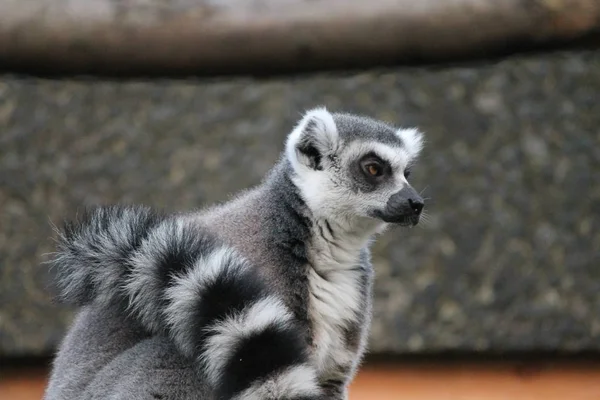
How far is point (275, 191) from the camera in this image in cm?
360

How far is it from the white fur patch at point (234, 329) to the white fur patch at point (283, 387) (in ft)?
0.44

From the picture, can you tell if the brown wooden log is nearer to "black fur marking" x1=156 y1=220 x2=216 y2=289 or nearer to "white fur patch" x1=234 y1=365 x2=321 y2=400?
"black fur marking" x1=156 y1=220 x2=216 y2=289

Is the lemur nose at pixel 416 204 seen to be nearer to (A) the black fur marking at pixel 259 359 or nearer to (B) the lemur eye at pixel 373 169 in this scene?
(B) the lemur eye at pixel 373 169

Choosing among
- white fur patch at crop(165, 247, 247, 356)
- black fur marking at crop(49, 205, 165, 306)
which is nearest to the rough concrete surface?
black fur marking at crop(49, 205, 165, 306)

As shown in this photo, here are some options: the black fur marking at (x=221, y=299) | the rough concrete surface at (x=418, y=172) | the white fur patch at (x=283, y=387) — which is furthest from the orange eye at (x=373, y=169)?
the rough concrete surface at (x=418, y=172)

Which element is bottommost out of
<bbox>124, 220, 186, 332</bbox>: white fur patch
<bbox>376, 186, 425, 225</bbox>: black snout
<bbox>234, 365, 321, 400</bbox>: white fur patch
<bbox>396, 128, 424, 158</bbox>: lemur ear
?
<bbox>234, 365, 321, 400</bbox>: white fur patch

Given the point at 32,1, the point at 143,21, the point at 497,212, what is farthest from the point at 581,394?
the point at 32,1

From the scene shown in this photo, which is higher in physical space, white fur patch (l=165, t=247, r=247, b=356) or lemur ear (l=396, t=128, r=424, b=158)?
lemur ear (l=396, t=128, r=424, b=158)

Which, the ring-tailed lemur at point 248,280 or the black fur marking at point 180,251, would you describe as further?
the black fur marking at point 180,251

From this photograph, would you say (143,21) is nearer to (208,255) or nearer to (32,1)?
(32,1)

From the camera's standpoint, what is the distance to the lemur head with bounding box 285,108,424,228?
11.8 ft

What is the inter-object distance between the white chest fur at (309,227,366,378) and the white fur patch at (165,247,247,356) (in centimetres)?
43

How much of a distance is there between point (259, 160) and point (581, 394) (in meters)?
2.39

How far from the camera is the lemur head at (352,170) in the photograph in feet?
11.8
